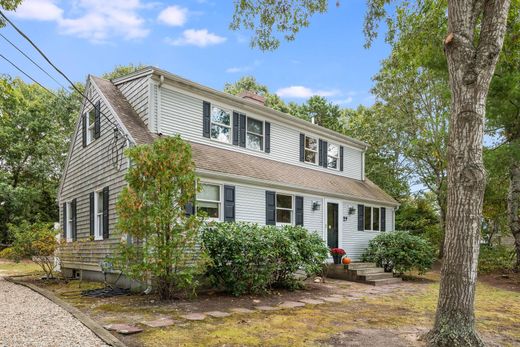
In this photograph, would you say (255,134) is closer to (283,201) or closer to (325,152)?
(283,201)

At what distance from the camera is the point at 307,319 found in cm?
644

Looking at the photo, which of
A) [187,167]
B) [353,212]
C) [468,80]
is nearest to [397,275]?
→ [353,212]

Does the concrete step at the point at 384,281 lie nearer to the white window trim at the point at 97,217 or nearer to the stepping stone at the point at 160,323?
the stepping stone at the point at 160,323

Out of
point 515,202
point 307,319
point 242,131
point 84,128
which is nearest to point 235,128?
point 242,131

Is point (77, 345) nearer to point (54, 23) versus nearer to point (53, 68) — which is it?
point (53, 68)

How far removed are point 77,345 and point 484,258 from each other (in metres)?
16.4

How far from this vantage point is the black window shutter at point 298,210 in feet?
42.1

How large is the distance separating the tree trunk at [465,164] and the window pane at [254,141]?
8.50 metres

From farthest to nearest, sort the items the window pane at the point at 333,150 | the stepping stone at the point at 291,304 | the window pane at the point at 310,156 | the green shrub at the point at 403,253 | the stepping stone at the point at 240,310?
the window pane at the point at 333,150
the window pane at the point at 310,156
the green shrub at the point at 403,253
the stepping stone at the point at 291,304
the stepping stone at the point at 240,310

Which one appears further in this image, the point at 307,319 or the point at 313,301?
the point at 313,301

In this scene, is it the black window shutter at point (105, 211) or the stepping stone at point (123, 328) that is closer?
the stepping stone at point (123, 328)

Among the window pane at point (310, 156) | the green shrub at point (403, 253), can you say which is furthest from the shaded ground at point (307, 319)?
the window pane at point (310, 156)

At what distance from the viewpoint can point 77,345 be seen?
471 centimetres

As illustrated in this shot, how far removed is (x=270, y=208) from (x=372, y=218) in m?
5.98
